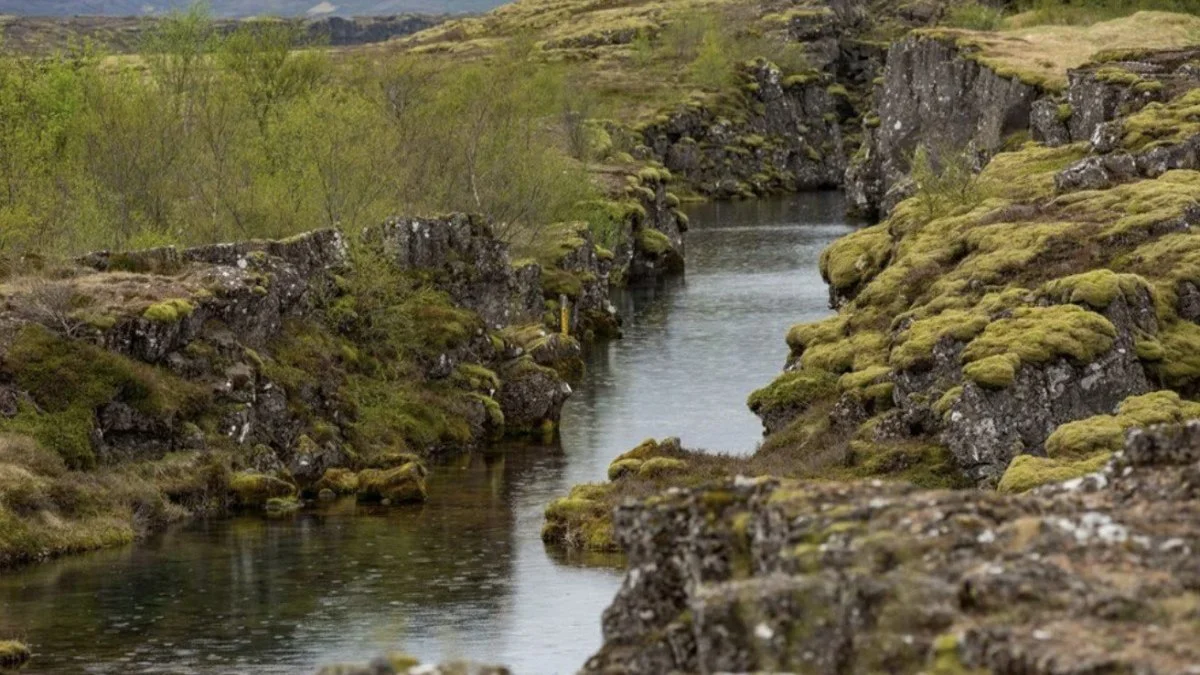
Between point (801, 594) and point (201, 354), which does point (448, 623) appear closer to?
point (201, 354)

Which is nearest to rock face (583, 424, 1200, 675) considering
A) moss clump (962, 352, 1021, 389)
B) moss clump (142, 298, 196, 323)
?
moss clump (962, 352, 1021, 389)

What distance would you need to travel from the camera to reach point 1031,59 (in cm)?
18250

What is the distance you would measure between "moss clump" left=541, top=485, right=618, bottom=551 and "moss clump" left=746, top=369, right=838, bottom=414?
10.0 metres

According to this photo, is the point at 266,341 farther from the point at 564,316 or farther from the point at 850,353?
the point at 564,316

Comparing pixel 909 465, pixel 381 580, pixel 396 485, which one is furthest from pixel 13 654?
pixel 909 465

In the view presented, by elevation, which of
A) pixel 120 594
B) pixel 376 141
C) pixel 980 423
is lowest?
pixel 120 594

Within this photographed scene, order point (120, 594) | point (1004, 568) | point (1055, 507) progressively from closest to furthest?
point (1004, 568) → point (1055, 507) → point (120, 594)

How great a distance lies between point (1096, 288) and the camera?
8406 centimetres

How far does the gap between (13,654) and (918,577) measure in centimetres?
4810

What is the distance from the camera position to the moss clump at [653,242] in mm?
Answer: 184500

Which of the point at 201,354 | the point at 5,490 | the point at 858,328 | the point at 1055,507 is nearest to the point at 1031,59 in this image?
the point at 858,328

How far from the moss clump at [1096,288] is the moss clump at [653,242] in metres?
98.3

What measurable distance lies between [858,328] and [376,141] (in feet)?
152

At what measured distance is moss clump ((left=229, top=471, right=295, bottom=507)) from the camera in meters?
96.3
